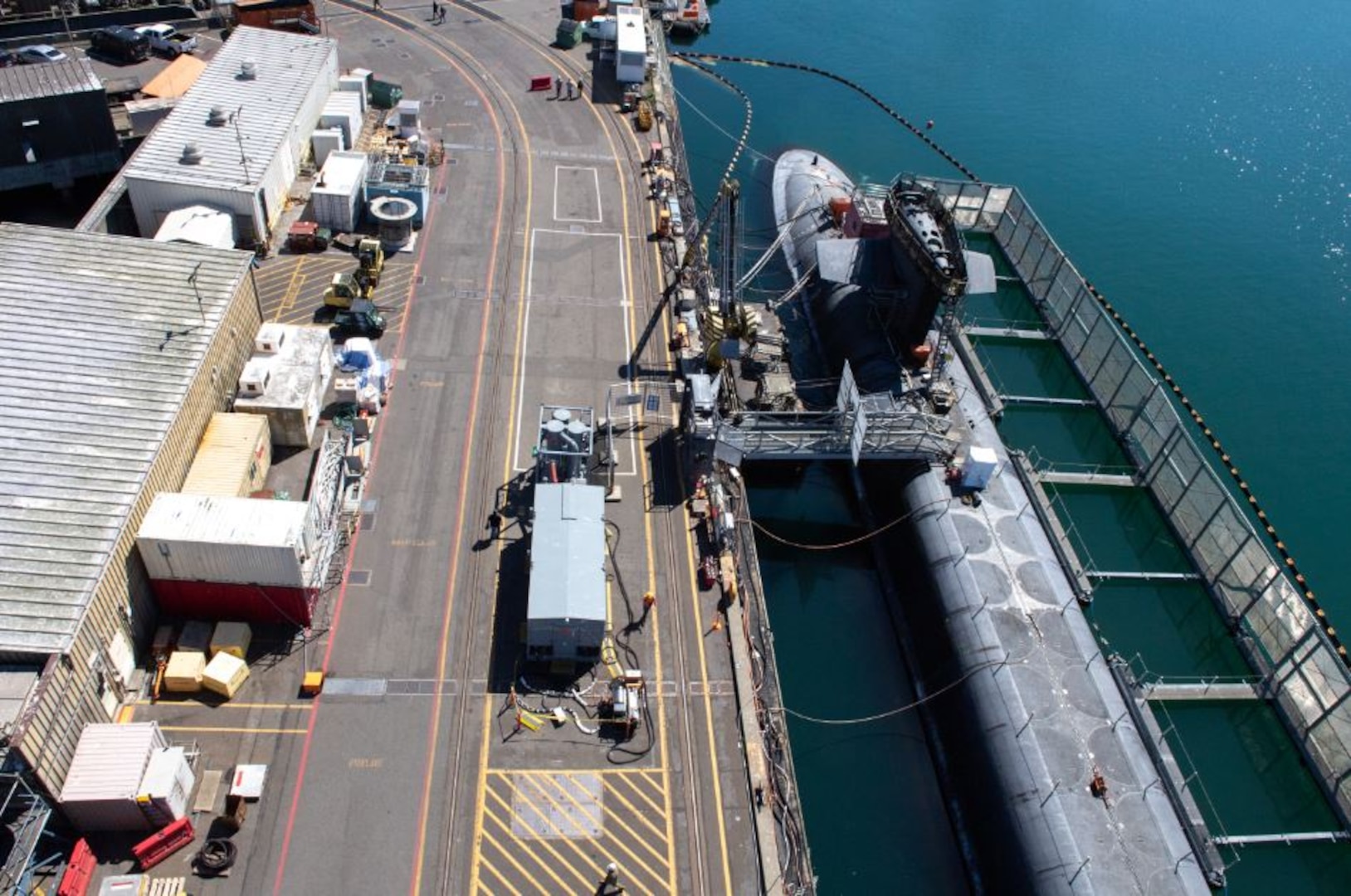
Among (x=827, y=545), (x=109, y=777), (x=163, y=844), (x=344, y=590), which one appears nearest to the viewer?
(x=109, y=777)

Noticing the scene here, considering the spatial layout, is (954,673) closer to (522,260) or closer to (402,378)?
(402,378)

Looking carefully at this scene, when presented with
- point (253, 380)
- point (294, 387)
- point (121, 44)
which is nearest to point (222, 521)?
point (253, 380)

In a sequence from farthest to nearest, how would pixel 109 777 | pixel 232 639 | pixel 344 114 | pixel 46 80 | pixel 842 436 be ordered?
1. pixel 344 114
2. pixel 46 80
3. pixel 842 436
4. pixel 232 639
5. pixel 109 777

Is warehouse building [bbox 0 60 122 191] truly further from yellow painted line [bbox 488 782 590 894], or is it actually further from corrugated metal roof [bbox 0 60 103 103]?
yellow painted line [bbox 488 782 590 894]

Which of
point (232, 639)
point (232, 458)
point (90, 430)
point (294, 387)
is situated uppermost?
point (294, 387)

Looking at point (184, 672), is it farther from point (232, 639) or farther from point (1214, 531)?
point (1214, 531)

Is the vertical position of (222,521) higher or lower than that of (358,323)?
lower

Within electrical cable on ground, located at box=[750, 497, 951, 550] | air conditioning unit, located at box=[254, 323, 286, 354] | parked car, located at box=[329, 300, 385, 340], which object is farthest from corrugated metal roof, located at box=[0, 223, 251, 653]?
electrical cable on ground, located at box=[750, 497, 951, 550]

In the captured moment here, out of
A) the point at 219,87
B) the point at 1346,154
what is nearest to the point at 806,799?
the point at 219,87
